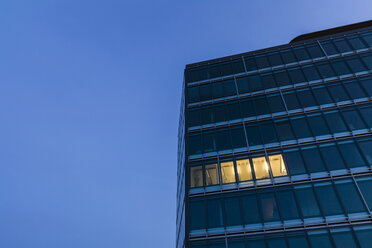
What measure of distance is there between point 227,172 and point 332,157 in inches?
345

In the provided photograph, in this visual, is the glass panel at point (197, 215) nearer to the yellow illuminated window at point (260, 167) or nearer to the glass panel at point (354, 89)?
the yellow illuminated window at point (260, 167)

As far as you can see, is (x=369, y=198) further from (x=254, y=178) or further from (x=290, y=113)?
(x=290, y=113)

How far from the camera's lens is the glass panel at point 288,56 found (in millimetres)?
32375

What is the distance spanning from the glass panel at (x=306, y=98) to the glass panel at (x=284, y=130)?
2935 millimetres

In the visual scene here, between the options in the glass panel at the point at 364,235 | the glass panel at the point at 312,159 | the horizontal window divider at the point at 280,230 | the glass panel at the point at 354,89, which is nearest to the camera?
the glass panel at the point at 364,235

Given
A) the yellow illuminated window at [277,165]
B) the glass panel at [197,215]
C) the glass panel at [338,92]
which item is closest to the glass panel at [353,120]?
the glass panel at [338,92]

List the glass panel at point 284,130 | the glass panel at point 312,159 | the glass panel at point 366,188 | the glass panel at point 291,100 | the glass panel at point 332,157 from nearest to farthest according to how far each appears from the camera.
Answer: the glass panel at point 366,188 < the glass panel at point 332,157 < the glass panel at point 312,159 < the glass panel at point 284,130 < the glass panel at point 291,100

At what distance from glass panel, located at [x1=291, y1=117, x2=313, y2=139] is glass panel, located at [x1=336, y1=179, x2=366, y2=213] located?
524cm

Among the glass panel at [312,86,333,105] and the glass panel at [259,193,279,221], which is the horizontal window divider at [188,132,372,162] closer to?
the glass panel at [312,86,333,105]

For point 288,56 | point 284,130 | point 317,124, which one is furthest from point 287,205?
point 288,56

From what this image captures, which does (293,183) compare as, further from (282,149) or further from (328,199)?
(282,149)

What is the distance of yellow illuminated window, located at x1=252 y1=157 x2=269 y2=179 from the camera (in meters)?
23.1

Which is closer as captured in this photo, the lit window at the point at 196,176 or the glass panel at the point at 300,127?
the lit window at the point at 196,176

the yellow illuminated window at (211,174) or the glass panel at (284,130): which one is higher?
the glass panel at (284,130)
